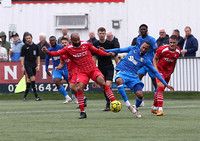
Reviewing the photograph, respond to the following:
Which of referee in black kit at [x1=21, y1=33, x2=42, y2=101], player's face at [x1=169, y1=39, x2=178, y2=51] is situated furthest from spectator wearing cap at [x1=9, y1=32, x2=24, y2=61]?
player's face at [x1=169, y1=39, x2=178, y2=51]

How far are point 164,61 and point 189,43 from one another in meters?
7.40

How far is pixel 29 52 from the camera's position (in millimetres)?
20609

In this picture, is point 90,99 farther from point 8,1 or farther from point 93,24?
point 8,1

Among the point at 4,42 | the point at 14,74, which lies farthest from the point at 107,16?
the point at 14,74

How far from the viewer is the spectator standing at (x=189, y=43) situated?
2073 cm

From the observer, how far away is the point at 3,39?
22.8 metres

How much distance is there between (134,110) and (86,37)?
11256mm

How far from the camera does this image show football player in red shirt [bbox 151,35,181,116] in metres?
13.4

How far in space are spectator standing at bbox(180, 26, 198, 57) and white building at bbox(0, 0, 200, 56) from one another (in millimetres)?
1829

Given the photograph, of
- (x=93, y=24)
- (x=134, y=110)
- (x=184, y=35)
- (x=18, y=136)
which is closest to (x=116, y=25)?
(x=93, y=24)

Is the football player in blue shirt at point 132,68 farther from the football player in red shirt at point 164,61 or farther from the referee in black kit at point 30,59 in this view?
the referee in black kit at point 30,59

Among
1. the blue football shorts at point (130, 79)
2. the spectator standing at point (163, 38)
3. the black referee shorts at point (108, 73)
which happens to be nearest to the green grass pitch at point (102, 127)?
the blue football shorts at point (130, 79)

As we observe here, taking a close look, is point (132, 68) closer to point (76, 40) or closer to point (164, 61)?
point (164, 61)

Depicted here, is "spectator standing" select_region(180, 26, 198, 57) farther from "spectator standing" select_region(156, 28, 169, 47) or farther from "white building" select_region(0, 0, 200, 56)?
"white building" select_region(0, 0, 200, 56)
